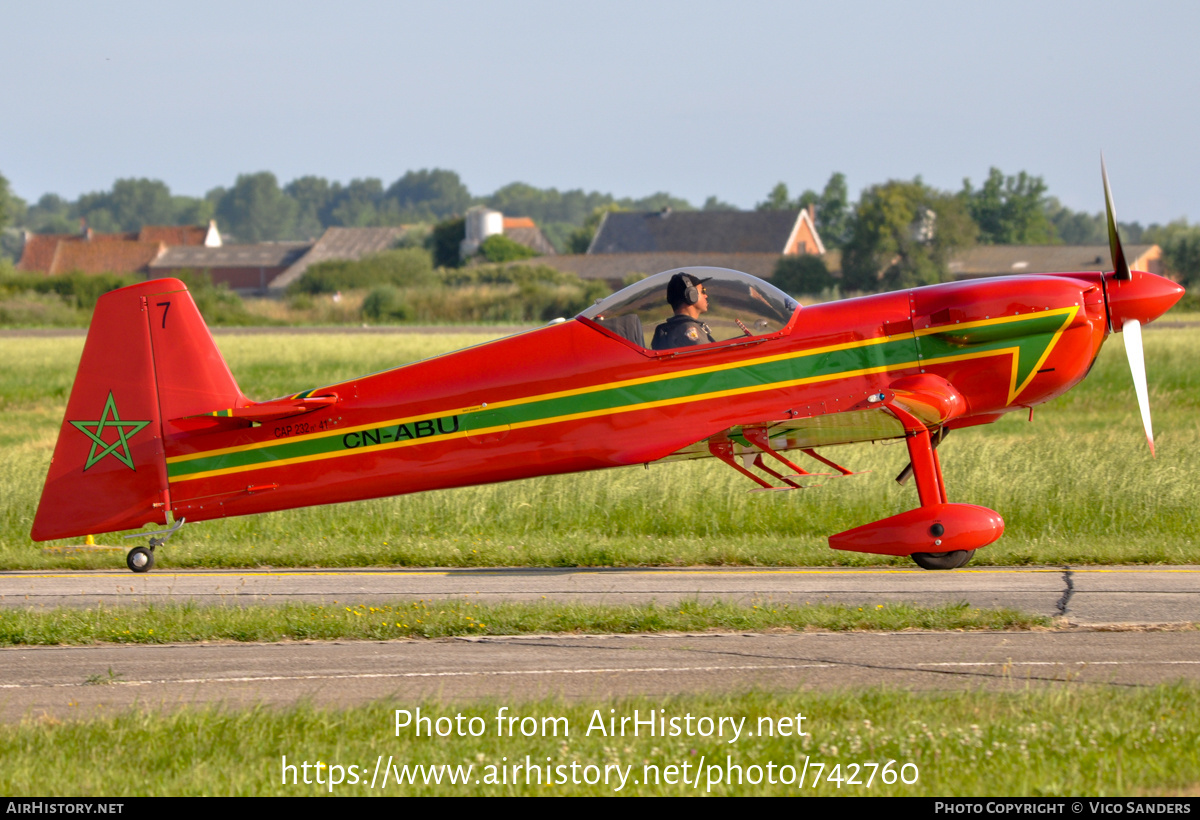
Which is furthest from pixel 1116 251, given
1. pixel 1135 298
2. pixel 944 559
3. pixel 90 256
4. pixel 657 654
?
pixel 90 256

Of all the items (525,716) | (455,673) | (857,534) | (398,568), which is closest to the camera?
(525,716)

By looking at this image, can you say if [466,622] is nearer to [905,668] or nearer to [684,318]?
[905,668]

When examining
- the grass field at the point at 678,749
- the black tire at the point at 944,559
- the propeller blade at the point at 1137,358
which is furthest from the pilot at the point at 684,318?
the grass field at the point at 678,749

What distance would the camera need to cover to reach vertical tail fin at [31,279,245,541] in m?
9.48

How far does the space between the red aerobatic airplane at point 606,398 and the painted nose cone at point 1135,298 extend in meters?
0.02

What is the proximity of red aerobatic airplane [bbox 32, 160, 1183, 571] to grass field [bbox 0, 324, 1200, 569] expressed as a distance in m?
1.11

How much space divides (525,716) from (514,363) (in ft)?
13.7

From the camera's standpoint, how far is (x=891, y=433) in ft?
30.4

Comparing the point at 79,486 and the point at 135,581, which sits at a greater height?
the point at 79,486

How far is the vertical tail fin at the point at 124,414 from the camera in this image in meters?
9.48

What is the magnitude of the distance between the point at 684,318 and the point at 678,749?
4.66 metres

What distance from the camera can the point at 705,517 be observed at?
11.7 m
